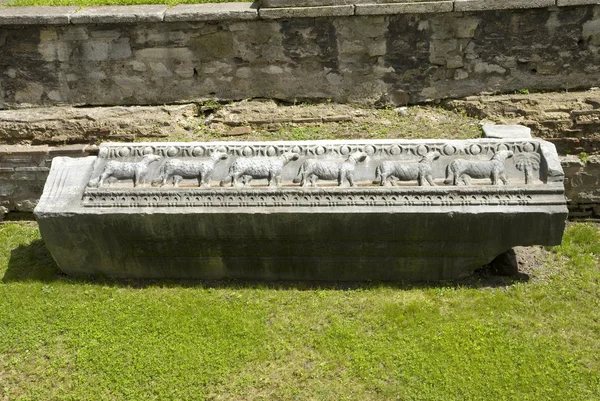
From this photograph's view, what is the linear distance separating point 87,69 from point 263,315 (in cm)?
355

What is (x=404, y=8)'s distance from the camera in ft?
16.9

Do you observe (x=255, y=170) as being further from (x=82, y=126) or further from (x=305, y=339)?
(x=82, y=126)

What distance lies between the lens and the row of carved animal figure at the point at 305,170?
12.3 feet

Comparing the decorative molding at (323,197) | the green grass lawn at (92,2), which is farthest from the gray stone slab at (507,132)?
the green grass lawn at (92,2)

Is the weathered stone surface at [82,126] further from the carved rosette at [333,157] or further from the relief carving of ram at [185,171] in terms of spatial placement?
the relief carving of ram at [185,171]

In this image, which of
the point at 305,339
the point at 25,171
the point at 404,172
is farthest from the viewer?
Result: the point at 25,171

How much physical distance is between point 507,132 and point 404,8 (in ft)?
5.39

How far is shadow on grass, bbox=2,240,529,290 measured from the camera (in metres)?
3.91

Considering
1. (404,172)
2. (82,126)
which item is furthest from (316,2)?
(82,126)

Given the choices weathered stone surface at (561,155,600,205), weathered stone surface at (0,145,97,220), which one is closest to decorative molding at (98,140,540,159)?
weathered stone surface at (561,155,600,205)

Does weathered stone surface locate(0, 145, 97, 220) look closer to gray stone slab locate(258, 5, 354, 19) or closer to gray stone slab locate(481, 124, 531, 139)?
gray stone slab locate(258, 5, 354, 19)

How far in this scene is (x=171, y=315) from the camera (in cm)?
371

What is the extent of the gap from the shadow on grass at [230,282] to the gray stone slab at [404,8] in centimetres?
261

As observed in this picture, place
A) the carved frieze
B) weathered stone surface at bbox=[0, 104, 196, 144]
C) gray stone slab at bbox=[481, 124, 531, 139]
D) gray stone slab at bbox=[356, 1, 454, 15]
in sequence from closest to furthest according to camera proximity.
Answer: the carved frieze
gray stone slab at bbox=[481, 124, 531, 139]
gray stone slab at bbox=[356, 1, 454, 15]
weathered stone surface at bbox=[0, 104, 196, 144]
